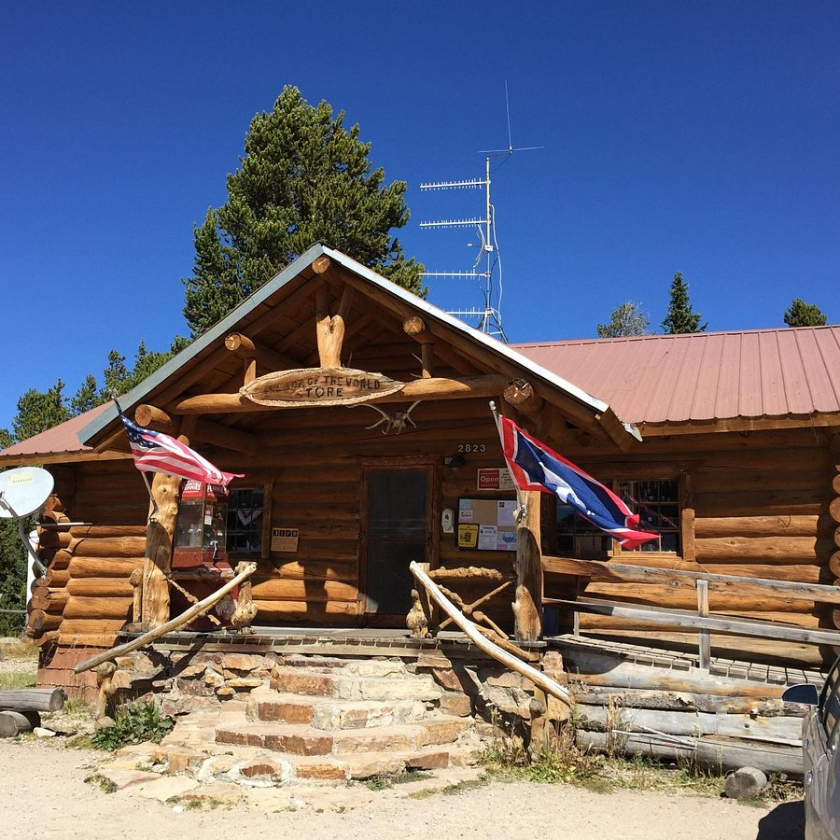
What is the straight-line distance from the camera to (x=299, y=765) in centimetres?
747

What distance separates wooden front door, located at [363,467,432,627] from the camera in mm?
12070

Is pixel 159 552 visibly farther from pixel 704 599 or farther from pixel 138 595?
A: pixel 704 599

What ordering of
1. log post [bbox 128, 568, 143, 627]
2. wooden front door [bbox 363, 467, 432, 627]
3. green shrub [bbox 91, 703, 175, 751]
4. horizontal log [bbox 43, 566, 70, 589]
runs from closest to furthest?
green shrub [bbox 91, 703, 175, 751]
log post [bbox 128, 568, 143, 627]
wooden front door [bbox 363, 467, 432, 627]
horizontal log [bbox 43, 566, 70, 589]

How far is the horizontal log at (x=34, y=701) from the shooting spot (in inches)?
408

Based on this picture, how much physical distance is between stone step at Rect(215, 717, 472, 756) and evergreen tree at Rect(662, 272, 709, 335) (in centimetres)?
2616

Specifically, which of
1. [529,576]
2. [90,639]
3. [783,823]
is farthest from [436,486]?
[90,639]

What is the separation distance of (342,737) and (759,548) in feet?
18.2

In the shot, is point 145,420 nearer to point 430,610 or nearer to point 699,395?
point 430,610

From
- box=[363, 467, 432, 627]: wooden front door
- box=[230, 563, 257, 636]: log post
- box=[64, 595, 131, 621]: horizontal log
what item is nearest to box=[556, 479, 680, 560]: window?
box=[363, 467, 432, 627]: wooden front door

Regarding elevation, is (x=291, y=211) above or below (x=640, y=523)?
above

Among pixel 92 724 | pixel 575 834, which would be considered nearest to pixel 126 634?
pixel 92 724

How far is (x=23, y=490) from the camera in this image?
13.0 metres

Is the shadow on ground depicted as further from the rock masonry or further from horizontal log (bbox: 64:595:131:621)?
horizontal log (bbox: 64:595:131:621)

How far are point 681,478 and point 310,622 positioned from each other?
5.53m
